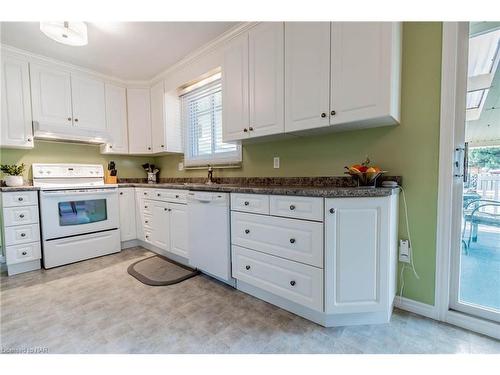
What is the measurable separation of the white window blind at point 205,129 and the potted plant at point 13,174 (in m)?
1.88

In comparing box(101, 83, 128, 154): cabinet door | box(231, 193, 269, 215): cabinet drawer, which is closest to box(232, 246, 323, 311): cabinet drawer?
box(231, 193, 269, 215): cabinet drawer

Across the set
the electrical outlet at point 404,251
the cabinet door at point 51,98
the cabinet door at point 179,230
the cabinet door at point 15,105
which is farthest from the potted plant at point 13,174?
the electrical outlet at point 404,251

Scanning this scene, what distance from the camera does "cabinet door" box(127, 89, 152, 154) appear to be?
11.1ft

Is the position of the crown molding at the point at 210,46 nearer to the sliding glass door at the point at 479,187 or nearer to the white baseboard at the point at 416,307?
the sliding glass door at the point at 479,187

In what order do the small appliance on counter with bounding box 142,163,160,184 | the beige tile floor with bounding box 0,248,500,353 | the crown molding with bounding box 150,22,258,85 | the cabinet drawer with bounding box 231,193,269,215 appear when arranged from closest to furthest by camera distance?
the beige tile floor with bounding box 0,248,500,353 < the cabinet drawer with bounding box 231,193,269,215 < the crown molding with bounding box 150,22,258,85 < the small appliance on counter with bounding box 142,163,160,184

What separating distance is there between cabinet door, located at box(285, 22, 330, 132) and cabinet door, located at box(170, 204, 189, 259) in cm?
144

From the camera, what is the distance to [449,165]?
144 cm

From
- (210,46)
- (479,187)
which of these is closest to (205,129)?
(210,46)

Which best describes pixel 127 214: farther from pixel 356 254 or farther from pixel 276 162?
pixel 356 254

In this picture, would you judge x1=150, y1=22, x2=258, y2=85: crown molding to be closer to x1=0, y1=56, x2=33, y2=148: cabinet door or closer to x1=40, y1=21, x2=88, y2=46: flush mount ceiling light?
x1=40, y1=21, x2=88, y2=46: flush mount ceiling light

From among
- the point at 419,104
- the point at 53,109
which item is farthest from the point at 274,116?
the point at 53,109

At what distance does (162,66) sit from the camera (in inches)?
115

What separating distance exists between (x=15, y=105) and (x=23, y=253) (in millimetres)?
1651

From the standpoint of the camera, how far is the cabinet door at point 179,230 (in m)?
2.38
